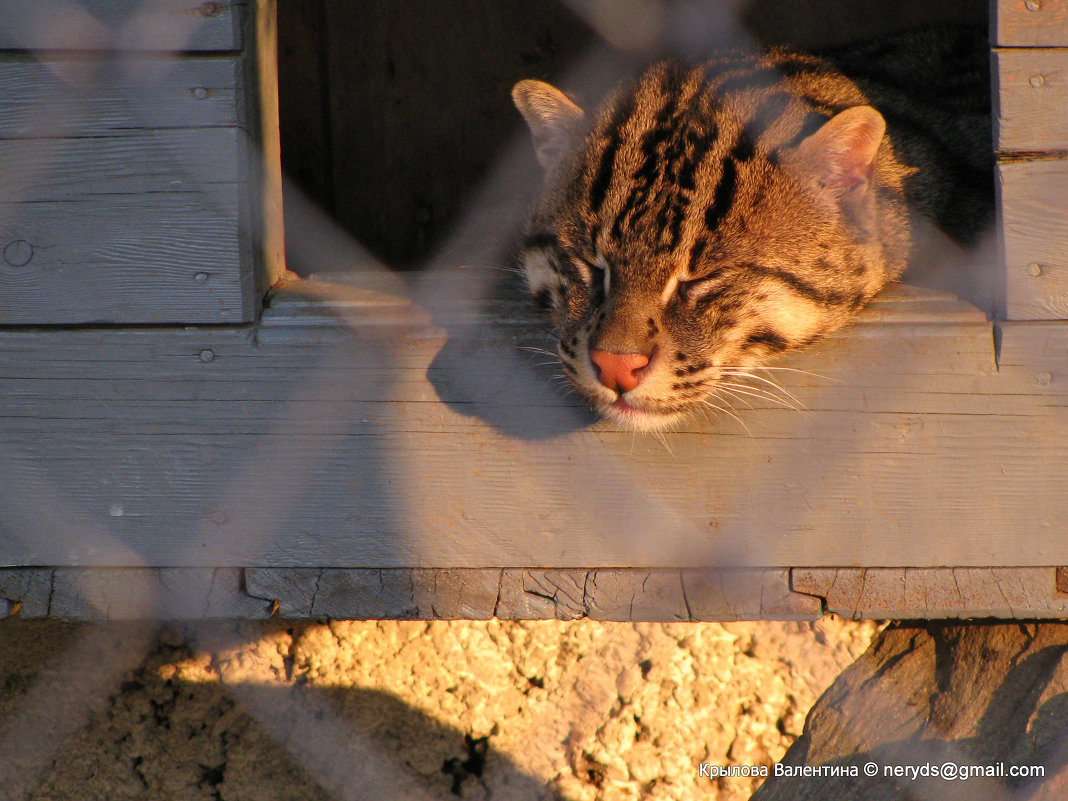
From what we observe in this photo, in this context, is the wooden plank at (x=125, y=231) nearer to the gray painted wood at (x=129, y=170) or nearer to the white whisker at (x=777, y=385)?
the gray painted wood at (x=129, y=170)

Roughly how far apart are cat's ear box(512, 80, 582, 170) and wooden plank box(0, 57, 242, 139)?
71cm

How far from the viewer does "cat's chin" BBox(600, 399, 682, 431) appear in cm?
196

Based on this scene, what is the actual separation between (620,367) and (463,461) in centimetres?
42

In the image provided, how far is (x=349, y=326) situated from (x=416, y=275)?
25cm

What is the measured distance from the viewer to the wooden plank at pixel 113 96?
6.39 ft

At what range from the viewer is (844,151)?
206 centimetres

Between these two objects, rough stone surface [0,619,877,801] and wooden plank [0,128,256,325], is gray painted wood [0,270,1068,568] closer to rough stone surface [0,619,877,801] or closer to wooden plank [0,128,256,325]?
wooden plank [0,128,256,325]

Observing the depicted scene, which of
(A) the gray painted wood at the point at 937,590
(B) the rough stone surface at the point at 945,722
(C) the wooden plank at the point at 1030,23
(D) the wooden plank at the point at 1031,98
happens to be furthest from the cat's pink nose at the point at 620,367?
(B) the rough stone surface at the point at 945,722

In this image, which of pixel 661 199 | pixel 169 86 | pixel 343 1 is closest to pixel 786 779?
pixel 661 199

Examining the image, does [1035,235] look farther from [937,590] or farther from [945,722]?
[945,722]

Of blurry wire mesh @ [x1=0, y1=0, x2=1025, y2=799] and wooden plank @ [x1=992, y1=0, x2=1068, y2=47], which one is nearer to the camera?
wooden plank @ [x1=992, y1=0, x2=1068, y2=47]

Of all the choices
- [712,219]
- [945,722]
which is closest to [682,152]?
[712,219]

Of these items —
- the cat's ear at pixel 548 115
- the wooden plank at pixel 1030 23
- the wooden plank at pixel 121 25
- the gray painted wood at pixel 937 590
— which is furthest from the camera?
the cat's ear at pixel 548 115

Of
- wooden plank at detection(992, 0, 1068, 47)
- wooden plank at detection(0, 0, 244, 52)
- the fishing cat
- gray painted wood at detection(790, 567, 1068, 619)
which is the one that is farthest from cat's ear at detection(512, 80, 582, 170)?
gray painted wood at detection(790, 567, 1068, 619)
